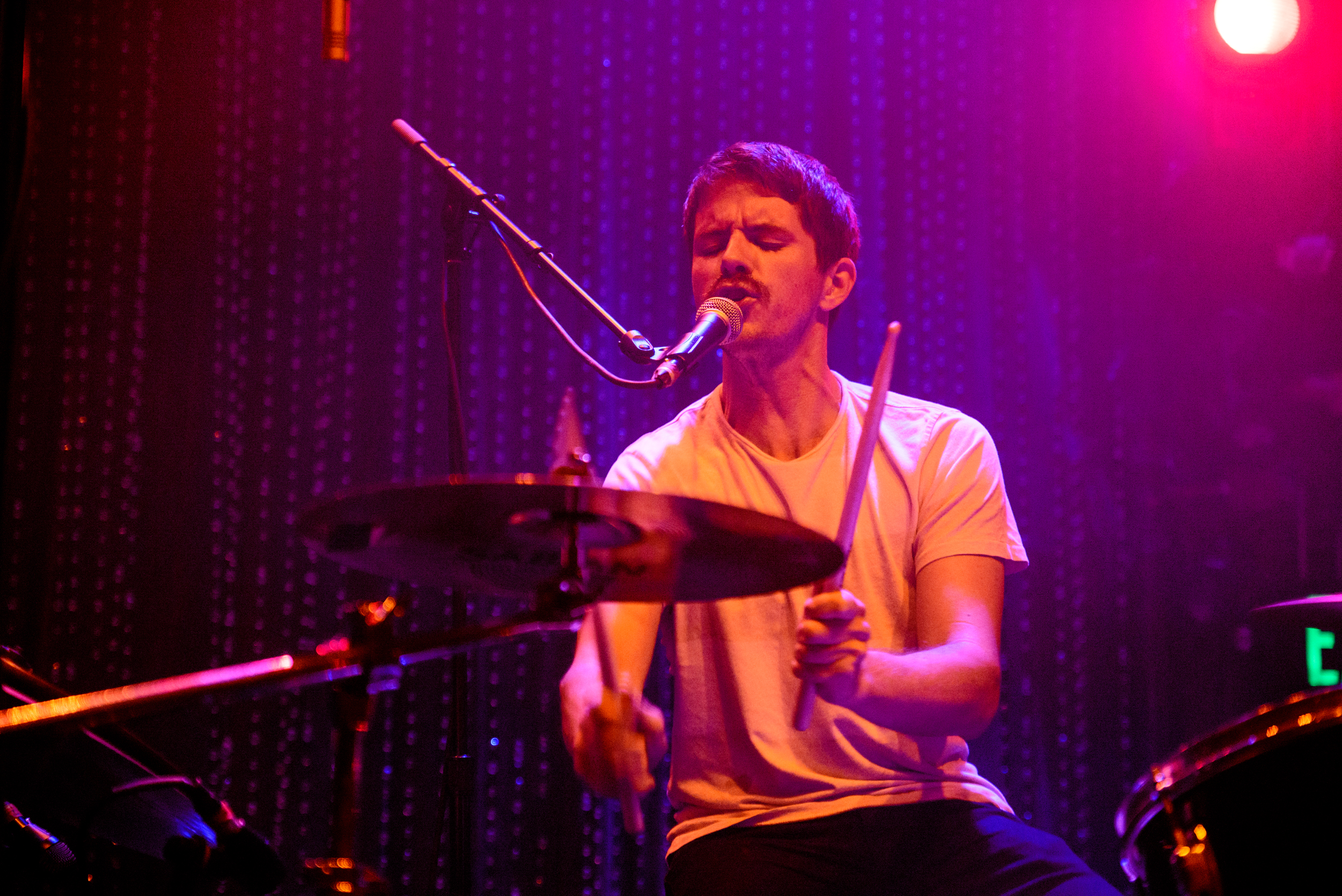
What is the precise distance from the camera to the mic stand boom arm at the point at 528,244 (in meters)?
1.40

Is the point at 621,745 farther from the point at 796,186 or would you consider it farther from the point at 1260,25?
the point at 1260,25

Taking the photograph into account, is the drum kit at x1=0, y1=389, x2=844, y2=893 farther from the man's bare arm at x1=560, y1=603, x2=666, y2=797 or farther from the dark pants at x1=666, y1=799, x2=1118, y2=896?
the dark pants at x1=666, y1=799, x2=1118, y2=896

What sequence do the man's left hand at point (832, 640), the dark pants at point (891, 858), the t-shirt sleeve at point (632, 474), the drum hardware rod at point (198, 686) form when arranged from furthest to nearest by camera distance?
the t-shirt sleeve at point (632, 474) → the dark pants at point (891, 858) → the man's left hand at point (832, 640) → the drum hardware rod at point (198, 686)

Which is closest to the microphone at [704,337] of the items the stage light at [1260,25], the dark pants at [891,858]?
the dark pants at [891,858]

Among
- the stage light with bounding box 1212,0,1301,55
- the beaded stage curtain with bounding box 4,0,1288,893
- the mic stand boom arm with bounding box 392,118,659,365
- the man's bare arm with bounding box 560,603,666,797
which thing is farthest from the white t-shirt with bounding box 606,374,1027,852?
the stage light with bounding box 1212,0,1301,55

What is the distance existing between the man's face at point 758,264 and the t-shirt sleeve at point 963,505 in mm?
319

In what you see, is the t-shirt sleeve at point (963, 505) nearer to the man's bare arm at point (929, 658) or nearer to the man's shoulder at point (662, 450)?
the man's bare arm at point (929, 658)

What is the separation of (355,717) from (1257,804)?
0.85 m

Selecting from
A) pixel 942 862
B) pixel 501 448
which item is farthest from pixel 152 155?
pixel 942 862

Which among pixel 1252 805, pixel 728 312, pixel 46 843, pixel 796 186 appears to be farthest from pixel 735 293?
pixel 46 843

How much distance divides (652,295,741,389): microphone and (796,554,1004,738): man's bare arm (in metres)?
0.36

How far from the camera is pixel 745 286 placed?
1687 mm

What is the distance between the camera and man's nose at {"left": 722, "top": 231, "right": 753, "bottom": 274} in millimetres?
1696

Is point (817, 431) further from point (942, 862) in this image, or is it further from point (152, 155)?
point (152, 155)
